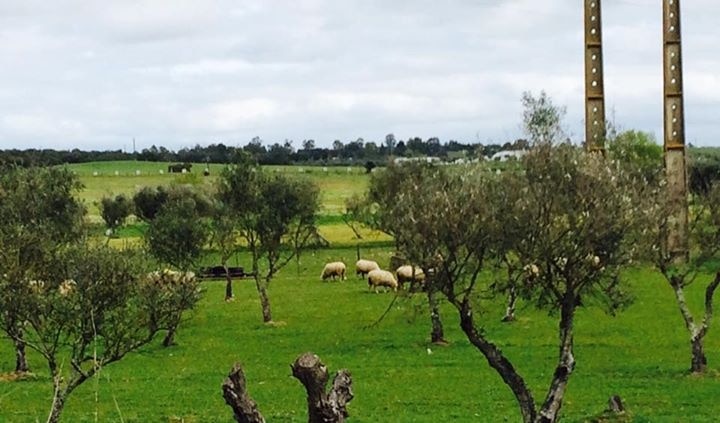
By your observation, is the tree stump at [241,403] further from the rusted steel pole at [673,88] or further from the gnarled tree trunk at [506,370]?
the rusted steel pole at [673,88]

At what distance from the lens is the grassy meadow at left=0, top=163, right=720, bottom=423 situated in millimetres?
30625

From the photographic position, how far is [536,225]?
80.2 ft

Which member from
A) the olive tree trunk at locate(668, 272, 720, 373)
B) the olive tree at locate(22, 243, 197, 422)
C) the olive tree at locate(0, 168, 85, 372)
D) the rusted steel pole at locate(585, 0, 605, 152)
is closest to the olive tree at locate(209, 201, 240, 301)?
the olive tree at locate(0, 168, 85, 372)

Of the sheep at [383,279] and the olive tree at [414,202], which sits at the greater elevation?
the olive tree at [414,202]

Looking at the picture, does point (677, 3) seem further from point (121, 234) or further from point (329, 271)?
point (121, 234)

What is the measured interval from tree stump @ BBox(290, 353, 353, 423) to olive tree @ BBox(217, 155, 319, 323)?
4877 cm

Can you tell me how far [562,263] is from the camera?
24.5 meters

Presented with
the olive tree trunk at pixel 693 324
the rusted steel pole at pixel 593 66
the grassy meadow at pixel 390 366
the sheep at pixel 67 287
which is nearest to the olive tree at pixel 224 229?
the grassy meadow at pixel 390 366

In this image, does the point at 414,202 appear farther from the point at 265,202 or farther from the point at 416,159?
the point at 416,159

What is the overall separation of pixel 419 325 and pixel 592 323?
8.44 metres

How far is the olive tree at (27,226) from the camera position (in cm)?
2770

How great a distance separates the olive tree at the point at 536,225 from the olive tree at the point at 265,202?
100ft

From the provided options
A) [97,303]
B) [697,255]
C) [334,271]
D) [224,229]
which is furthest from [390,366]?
[334,271]

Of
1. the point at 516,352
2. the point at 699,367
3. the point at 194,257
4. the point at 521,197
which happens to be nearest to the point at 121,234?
the point at 194,257
